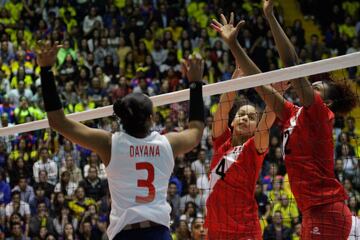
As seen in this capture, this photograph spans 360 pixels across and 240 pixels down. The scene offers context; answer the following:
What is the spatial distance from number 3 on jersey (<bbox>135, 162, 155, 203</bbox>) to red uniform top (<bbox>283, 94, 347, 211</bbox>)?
1.66m

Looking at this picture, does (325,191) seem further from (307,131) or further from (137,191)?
(137,191)

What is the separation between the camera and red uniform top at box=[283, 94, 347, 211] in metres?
6.07

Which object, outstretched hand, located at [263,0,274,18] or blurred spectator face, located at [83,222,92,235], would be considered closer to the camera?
outstretched hand, located at [263,0,274,18]

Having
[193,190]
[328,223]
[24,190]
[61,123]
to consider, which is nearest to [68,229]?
[24,190]

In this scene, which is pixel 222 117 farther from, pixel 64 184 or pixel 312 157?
pixel 64 184

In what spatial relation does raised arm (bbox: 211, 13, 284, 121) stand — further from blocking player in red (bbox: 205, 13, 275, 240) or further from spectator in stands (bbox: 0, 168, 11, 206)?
spectator in stands (bbox: 0, 168, 11, 206)

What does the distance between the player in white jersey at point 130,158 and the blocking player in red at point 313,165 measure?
152cm

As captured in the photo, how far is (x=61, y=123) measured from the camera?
4887 millimetres

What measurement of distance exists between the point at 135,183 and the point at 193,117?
2.12 ft

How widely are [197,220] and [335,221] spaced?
488 centimetres

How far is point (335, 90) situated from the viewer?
252 inches

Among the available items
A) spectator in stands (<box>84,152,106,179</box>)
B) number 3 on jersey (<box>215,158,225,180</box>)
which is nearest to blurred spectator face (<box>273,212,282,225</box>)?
spectator in stands (<box>84,152,106,179</box>)

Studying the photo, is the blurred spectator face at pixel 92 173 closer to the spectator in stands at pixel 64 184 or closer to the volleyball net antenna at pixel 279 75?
the spectator in stands at pixel 64 184

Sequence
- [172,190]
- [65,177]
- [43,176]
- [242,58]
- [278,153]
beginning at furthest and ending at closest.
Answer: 1. [278,153]
2. [172,190]
3. [43,176]
4. [65,177]
5. [242,58]
